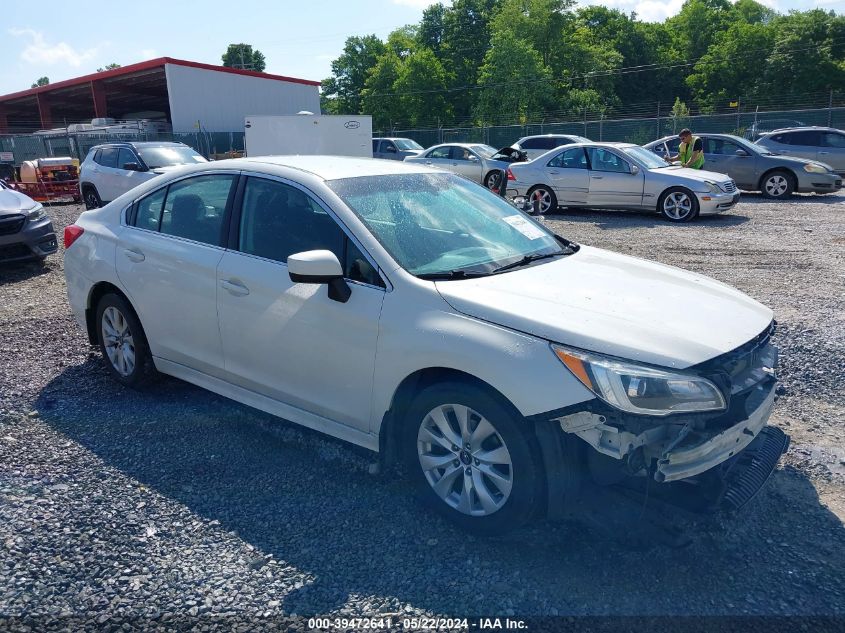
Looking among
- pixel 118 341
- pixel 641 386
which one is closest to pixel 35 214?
pixel 118 341

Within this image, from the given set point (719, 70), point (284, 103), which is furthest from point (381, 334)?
point (719, 70)

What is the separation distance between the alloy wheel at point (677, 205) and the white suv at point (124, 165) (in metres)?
9.63

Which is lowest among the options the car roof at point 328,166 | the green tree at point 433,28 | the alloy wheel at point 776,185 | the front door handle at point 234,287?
the alloy wheel at point 776,185

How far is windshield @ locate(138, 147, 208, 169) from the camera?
14.4 metres

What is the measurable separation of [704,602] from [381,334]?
1783mm

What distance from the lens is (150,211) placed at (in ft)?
15.2

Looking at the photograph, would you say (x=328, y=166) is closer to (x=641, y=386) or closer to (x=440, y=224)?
(x=440, y=224)

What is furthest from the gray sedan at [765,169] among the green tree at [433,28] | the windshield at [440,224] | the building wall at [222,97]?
the green tree at [433,28]

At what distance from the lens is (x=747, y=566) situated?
2906 millimetres

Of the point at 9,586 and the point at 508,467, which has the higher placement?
the point at 508,467

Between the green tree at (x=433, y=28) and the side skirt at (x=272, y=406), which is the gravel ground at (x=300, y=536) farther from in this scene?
the green tree at (x=433, y=28)

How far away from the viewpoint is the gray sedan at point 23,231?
8.79 m

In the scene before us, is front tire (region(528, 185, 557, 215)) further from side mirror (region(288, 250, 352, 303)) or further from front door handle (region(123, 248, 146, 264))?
side mirror (region(288, 250, 352, 303))

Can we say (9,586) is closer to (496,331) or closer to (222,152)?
(496,331)
